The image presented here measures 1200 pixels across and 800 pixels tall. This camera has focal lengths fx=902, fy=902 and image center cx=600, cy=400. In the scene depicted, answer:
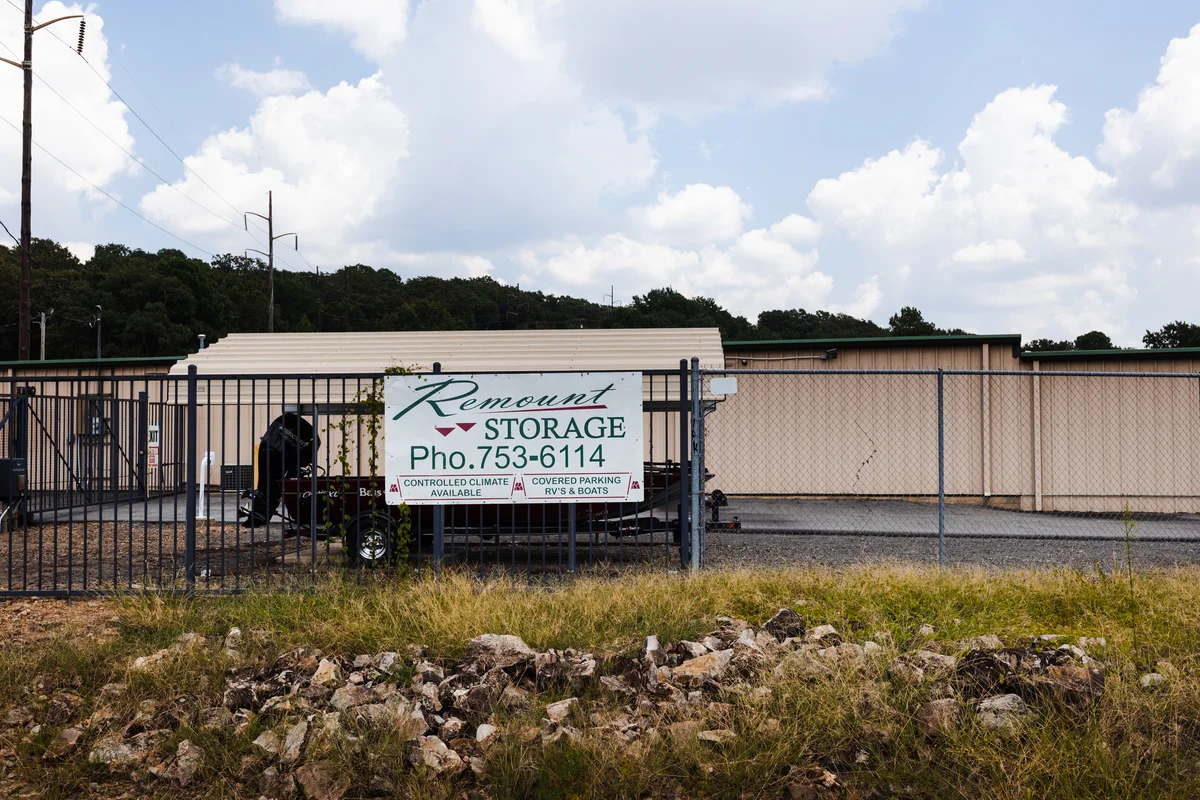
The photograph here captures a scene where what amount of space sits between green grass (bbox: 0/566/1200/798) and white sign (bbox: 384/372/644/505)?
0.93m

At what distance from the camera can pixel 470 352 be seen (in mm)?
16062

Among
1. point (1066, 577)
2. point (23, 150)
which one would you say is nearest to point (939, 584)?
point (1066, 577)

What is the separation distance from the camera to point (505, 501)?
8.20 m

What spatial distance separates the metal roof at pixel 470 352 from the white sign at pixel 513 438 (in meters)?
6.15

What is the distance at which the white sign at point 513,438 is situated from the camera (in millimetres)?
8188

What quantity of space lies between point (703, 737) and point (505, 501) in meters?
3.80

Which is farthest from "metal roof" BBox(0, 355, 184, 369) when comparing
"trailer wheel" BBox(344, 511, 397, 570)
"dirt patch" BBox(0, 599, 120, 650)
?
"dirt patch" BBox(0, 599, 120, 650)

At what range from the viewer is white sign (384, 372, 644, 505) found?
819 cm

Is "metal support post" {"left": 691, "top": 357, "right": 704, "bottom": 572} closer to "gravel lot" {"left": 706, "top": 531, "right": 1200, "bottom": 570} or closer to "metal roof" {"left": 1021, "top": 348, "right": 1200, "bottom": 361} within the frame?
"gravel lot" {"left": 706, "top": 531, "right": 1200, "bottom": 570}

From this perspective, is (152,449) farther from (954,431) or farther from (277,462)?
(954,431)

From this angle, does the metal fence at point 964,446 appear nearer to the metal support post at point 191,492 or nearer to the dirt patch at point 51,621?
the metal support post at point 191,492

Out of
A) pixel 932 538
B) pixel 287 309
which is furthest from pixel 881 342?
pixel 287 309

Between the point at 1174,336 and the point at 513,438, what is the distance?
184 feet

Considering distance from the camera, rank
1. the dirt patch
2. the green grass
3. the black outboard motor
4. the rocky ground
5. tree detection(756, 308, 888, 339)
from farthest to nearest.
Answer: tree detection(756, 308, 888, 339) → the black outboard motor → the dirt patch → the rocky ground → the green grass
